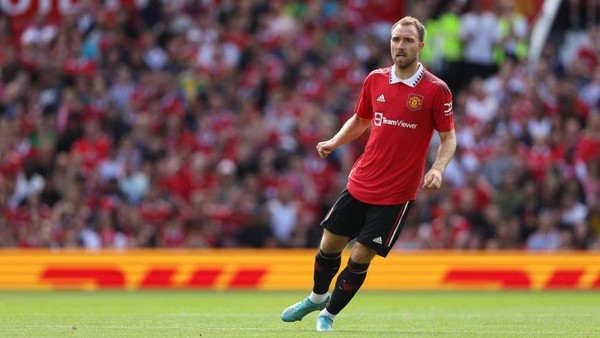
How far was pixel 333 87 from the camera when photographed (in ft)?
70.1

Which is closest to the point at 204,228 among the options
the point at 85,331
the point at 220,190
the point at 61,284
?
the point at 220,190

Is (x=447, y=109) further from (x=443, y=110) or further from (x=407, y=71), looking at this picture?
(x=407, y=71)

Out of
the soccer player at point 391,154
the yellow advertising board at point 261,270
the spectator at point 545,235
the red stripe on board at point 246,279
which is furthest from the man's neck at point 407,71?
the spectator at point 545,235

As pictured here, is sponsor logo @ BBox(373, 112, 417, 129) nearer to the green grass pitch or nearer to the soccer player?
the soccer player

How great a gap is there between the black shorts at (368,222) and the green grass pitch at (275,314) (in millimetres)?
713

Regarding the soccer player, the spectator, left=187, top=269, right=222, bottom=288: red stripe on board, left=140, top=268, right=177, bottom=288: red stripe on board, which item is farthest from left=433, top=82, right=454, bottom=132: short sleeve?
the spectator

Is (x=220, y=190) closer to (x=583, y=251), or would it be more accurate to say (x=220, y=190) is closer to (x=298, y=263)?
(x=298, y=263)

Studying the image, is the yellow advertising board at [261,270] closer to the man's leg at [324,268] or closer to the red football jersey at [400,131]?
the man's leg at [324,268]

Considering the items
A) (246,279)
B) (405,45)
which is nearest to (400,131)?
(405,45)

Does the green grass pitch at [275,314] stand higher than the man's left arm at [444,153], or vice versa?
the man's left arm at [444,153]

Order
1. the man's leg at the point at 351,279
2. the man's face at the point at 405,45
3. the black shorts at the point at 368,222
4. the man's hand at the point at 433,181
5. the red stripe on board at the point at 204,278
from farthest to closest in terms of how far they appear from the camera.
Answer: the red stripe on board at the point at 204,278 → the man's leg at the point at 351,279 → the black shorts at the point at 368,222 → the man's face at the point at 405,45 → the man's hand at the point at 433,181

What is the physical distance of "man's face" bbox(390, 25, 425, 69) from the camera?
9.37 m

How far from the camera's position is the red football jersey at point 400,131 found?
31.1ft

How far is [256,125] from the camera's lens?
67.2ft
